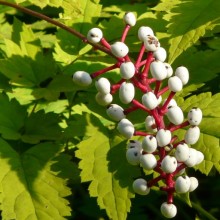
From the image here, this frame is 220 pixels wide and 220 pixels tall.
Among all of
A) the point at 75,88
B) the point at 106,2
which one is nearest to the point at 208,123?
the point at 75,88

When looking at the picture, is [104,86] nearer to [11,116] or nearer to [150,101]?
[150,101]

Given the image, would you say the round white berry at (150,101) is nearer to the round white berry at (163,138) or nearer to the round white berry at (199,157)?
the round white berry at (163,138)

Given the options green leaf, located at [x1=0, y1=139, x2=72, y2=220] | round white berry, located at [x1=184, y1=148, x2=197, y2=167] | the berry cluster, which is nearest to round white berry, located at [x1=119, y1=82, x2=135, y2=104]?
the berry cluster

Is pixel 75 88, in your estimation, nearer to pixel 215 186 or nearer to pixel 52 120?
pixel 52 120

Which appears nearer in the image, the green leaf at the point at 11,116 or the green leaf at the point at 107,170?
the green leaf at the point at 107,170

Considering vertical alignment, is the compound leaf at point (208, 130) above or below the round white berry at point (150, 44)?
below

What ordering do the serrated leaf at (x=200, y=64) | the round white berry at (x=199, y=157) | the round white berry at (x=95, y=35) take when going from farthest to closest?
the serrated leaf at (x=200, y=64)
the round white berry at (x=95, y=35)
the round white berry at (x=199, y=157)

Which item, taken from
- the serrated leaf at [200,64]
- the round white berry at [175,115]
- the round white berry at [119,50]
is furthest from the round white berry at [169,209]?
the serrated leaf at [200,64]
